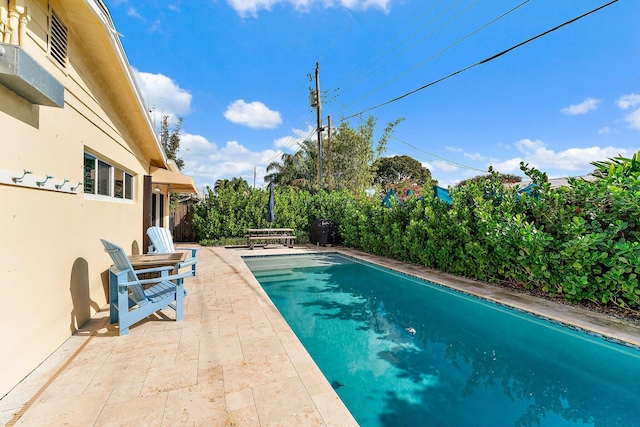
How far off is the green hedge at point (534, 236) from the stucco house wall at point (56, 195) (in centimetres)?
690

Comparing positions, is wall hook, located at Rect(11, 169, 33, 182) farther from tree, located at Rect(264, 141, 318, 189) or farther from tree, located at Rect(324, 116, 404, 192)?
tree, located at Rect(264, 141, 318, 189)

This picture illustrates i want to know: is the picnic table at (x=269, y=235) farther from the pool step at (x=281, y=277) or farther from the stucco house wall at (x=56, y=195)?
the stucco house wall at (x=56, y=195)

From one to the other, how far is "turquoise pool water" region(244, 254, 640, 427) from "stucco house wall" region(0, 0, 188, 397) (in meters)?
2.82

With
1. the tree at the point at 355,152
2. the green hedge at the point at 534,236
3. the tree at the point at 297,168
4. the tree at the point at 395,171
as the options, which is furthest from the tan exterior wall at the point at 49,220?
the tree at the point at 395,171

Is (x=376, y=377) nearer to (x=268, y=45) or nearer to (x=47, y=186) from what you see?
(x=47, y=186)

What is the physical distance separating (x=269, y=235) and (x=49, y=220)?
10741 mm

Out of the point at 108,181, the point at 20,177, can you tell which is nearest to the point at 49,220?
the point at 20,177

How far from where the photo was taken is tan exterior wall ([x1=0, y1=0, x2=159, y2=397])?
229cm

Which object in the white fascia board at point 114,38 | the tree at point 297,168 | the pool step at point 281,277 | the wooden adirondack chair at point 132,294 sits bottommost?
the pool step at point 281,277

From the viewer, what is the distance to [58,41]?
3041mm

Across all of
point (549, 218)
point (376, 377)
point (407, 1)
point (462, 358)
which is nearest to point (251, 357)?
point (376, 377)

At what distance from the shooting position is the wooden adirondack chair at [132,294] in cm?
335

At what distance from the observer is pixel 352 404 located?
270 cm

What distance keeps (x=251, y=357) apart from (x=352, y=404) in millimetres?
1092
